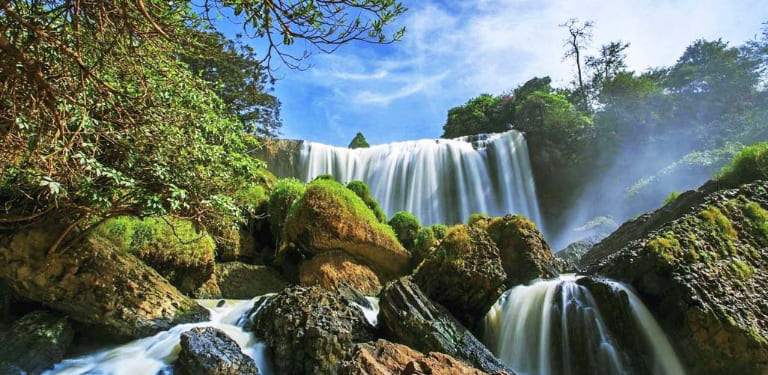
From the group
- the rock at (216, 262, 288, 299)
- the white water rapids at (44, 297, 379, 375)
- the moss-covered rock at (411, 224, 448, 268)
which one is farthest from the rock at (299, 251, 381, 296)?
the white water rapids at (44, 297, 379, 375)

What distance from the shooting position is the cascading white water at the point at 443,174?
19.2m

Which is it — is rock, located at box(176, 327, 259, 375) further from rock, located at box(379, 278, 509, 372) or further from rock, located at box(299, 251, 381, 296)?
rock, located at box(299, 251, 381, 296)

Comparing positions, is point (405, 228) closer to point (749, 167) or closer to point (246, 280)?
point (246, 280)

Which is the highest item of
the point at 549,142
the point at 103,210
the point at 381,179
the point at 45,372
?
the point at 549,142

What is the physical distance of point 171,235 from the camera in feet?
25.2

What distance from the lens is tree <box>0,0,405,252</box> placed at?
2873 millimetres

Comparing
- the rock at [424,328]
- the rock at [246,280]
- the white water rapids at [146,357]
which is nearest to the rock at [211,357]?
the white water rapids at [146,357]

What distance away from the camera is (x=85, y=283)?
17.2 ft

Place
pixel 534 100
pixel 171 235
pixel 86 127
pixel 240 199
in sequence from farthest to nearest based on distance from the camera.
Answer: pixel 534 100 → pixel 171 235 → pixel 240 199 → pixel 86 127

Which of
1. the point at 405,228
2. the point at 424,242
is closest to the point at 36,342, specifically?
the point at 424,242

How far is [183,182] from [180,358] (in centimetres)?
204

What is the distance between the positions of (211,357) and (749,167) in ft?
32.4

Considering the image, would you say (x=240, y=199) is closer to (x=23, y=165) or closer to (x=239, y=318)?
(x=239, y=318)

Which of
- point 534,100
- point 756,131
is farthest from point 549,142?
point 756,131
